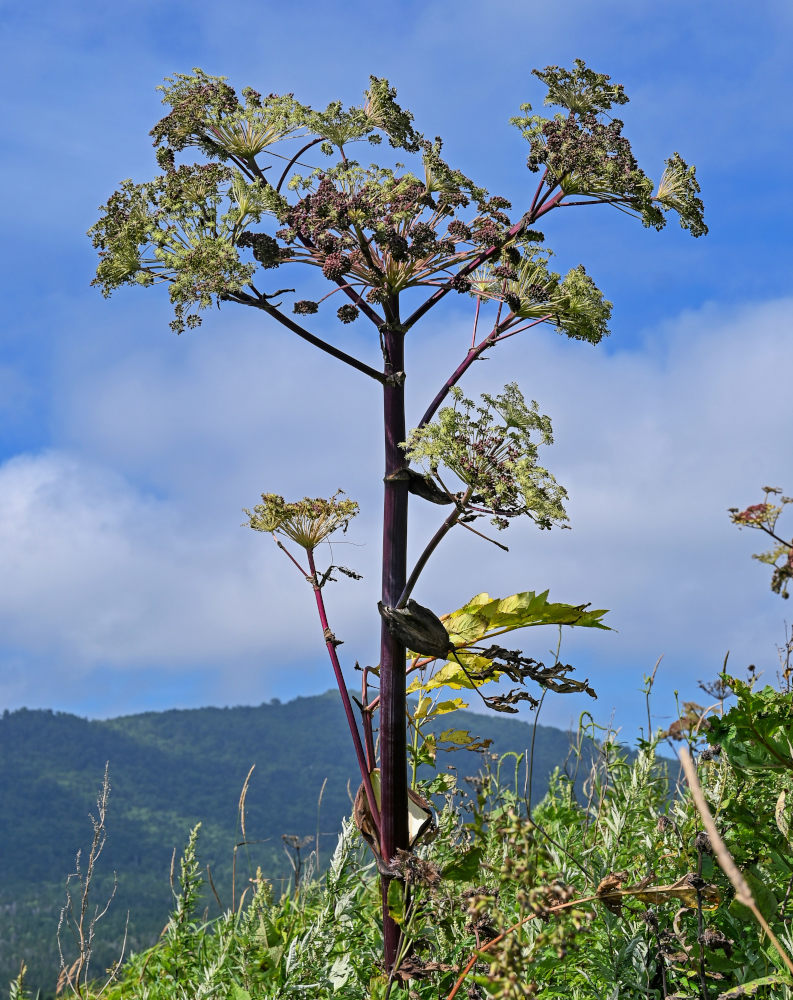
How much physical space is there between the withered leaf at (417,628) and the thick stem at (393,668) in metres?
0.07

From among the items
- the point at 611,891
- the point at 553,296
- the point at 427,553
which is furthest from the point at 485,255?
the point at 611,891

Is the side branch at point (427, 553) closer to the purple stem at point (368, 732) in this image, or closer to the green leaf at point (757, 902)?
the purple stem at point (368, 732)

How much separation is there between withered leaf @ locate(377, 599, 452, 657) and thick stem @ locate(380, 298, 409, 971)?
0.07m

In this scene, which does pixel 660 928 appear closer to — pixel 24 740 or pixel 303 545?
pixel 303 545

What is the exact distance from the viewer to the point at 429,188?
351cm

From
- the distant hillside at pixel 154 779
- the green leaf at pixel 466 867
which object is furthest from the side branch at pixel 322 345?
the distant hillside at pixel 154 779

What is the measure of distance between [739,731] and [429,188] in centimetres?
240

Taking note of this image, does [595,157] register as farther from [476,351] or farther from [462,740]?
[462,740]

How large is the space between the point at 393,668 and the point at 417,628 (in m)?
0.22

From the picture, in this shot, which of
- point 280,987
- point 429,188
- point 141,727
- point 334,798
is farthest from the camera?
point 141,727

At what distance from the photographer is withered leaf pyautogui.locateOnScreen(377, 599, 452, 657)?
324 cm

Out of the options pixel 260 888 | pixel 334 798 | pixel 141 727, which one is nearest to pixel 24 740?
pixel 141 727

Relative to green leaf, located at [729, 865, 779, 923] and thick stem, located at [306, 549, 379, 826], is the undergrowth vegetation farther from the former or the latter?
thick stem, located at [306, 549, 379, 826]

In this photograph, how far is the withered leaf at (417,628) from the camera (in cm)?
324
